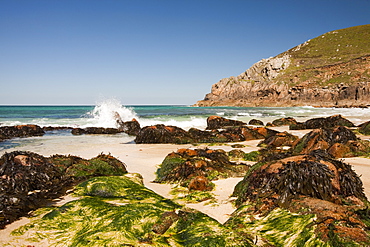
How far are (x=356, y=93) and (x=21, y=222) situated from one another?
2776 inches

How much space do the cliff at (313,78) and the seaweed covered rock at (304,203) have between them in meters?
62.9

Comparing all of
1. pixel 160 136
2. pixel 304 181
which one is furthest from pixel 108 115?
pixel 304 181

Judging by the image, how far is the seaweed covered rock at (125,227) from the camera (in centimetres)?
221

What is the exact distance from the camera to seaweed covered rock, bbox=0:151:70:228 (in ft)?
9.65

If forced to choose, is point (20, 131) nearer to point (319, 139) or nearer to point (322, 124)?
point (319, 139)

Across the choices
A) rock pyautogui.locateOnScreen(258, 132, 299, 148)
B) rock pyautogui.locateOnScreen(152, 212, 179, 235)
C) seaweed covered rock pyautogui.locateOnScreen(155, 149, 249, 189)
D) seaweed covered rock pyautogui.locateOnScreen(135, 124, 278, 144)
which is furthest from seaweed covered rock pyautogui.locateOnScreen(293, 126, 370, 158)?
rock pyautogui.locateOnScreen(152, 212, 179, 235)

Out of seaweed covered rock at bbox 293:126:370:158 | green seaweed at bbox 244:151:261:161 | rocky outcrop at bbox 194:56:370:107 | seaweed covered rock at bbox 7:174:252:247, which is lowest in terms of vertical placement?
green seaweed at bbox 244:151:261:161

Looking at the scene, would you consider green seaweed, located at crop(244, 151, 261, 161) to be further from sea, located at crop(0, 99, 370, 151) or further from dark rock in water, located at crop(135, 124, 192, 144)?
sea, located at crop(0, 99, 370, 151)

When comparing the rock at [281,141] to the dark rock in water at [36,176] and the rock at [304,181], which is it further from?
the dark rock in water at [36,176]

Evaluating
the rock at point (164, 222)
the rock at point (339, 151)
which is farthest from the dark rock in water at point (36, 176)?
the rock at point (339, 151)

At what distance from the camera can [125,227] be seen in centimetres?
248

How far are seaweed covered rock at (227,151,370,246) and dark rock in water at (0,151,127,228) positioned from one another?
2668 mm

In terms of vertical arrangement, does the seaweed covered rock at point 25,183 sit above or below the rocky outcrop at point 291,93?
below

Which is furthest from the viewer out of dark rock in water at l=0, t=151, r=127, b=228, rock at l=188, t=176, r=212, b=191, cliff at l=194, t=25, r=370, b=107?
cliff at l=194, t=25, r=370, b=107
